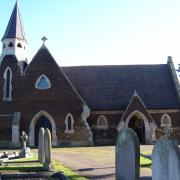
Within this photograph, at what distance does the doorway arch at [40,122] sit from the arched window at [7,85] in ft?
10.6

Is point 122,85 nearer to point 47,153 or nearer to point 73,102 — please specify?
point 73,102

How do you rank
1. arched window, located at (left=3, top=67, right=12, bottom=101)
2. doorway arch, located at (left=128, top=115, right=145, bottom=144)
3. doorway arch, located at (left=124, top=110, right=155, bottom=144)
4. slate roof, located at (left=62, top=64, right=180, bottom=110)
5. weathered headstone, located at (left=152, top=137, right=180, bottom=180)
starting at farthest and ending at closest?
1. slate roof, located at (left=62, top=64, right=180, bottom=110)
2. doorway arch, located at (left=128, top=115, right=145, bottom=144)
3. arched window, located at (left=3, top=67, right=12, bottom=101)
4. doorway arch, located at (left=124, top=110, right=155, bottom=144)
5. weathered headstone, located at (left=152, top=137, right=180, bottom=180)

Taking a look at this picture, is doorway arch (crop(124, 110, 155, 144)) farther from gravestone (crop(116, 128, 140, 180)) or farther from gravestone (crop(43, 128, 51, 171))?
gravestone (crop(116, 128, 140, 180))

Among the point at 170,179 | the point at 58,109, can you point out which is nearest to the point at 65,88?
the point at 58,109

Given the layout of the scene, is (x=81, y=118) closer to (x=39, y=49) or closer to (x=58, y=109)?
(x=58, y=109)

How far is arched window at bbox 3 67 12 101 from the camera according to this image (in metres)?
38.9

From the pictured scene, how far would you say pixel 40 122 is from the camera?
38406mm

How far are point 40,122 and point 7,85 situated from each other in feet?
16.2

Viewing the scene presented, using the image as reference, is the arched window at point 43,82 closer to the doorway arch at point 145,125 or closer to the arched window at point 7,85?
the arched window at point 7,85

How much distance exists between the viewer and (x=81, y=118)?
37969 mm

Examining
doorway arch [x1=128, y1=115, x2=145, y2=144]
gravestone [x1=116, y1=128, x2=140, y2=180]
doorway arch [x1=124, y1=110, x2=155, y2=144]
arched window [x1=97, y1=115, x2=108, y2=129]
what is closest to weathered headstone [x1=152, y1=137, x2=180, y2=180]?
gravestone [x1=116, y1=128, x2=140, y2=180]

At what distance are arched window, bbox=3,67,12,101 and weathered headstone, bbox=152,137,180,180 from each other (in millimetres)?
31301

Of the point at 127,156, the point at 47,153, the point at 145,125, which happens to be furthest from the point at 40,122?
the point at 127,156

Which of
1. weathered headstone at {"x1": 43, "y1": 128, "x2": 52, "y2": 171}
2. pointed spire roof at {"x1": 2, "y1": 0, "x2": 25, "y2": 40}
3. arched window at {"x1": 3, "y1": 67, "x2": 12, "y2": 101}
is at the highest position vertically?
pointed spire roof at {"x1": 2, "y1": 0, "x2": 25, "y2": 40}
